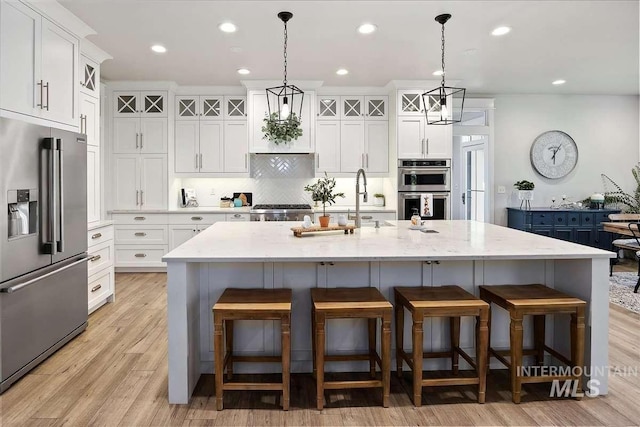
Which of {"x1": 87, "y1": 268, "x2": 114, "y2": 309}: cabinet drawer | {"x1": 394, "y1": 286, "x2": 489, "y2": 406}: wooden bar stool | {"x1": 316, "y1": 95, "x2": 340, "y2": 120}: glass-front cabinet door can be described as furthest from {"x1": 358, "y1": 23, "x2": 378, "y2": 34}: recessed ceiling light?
{"x1": 87, "y1": 268, "x2": 114, "y2": 309}: cabinet drawer

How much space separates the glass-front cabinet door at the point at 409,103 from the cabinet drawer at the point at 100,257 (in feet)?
12.8

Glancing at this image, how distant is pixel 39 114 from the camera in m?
3.08

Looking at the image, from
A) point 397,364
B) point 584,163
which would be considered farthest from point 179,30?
point 584,163

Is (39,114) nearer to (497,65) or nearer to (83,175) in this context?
(83,175)

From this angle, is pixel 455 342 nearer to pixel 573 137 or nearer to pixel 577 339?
pixel 577 339

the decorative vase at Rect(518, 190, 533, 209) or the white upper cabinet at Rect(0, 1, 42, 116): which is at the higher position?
the white upper cabinet at Rect(0, 1, 42, 116)

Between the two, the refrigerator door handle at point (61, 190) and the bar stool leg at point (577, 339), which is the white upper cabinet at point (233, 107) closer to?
the refrigerator door handle at point (61, 190)

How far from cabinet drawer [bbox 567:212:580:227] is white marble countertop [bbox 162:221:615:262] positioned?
11.9ft

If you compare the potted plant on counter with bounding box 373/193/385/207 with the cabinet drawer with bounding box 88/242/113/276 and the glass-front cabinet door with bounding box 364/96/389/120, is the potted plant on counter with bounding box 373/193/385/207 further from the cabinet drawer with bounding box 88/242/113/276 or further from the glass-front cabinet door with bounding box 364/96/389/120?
the cabinet drawer with bounding box 88/242/113/276

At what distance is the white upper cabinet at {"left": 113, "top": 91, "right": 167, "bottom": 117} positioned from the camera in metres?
5.70

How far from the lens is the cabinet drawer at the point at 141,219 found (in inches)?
221

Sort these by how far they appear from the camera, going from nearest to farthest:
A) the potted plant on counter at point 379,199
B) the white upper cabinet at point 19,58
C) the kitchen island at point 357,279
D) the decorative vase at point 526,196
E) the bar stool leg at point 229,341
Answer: the kitchen island at point 357,279 < the bar stool leg at point 229,341 < the white upper cabinet at point 19,58 < the potted plant on counter at point 379,199 < the decorative vase at point 526,196

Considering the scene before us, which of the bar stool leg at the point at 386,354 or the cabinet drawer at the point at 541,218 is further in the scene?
the cabinet drawer at the point at 541,218

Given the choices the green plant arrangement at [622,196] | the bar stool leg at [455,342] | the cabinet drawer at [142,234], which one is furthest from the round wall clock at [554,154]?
the cabinet drawer at [142,234]
